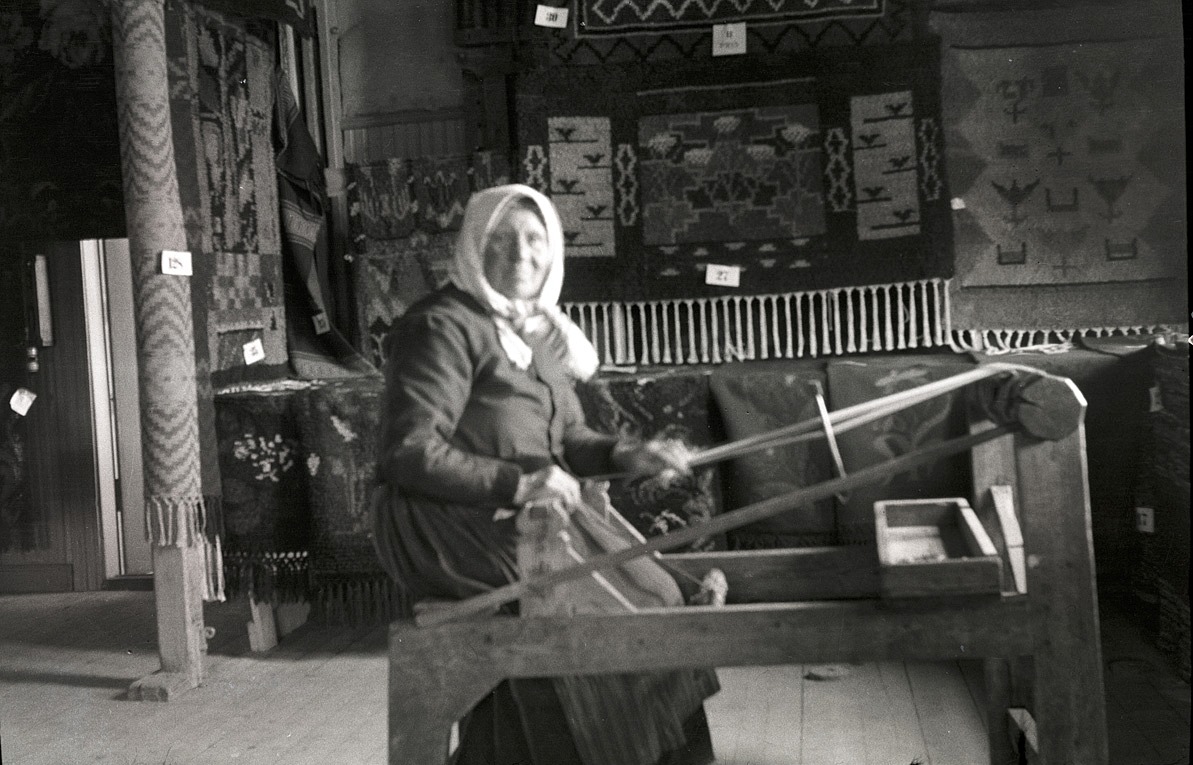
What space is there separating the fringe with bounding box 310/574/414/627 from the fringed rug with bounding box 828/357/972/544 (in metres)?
1.12

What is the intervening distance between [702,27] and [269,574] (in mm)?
1741

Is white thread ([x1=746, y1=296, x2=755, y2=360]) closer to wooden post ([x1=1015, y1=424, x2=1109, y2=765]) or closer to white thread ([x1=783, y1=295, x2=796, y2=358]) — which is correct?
white thread ([x1=783, y1=295, x2=796, y2=358])

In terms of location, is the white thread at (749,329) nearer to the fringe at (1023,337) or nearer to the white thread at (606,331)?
the white thread at (606,331)

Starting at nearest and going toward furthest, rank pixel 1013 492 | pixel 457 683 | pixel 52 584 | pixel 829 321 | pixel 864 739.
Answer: pixel 457 683 → pixel 1013 492 → pixel 864 739 → pixel 829 321 → pixel 52 584

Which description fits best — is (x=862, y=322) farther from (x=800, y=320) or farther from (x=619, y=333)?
(x=619, y=333)

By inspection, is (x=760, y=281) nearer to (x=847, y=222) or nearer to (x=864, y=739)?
(x=847, y=222)

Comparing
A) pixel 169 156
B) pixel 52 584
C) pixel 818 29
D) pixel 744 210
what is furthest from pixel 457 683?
pixel 52 584

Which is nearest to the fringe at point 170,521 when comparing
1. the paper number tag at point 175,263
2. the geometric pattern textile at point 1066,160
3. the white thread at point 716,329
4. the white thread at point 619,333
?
the paper number tag at point 175,263

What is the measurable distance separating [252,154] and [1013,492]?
2.10m

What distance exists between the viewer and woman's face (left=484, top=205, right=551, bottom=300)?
168cm

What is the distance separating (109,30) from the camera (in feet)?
10.7

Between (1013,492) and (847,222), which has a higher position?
(847,222)

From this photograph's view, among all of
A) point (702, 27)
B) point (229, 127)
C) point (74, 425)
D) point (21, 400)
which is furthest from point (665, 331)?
point (74, 425)

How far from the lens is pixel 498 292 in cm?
170
